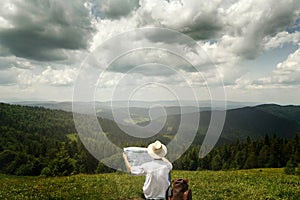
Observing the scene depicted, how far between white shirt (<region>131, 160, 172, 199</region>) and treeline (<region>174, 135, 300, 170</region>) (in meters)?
66.6

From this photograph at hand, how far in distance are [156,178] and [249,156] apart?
76.3 m

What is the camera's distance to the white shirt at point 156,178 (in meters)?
6.88

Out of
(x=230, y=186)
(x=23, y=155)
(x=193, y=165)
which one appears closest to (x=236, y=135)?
(x=193, y=165)

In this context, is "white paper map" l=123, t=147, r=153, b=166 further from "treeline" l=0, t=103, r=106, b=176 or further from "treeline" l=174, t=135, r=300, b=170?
"treeline" l=174, t=135, r=300, b=170

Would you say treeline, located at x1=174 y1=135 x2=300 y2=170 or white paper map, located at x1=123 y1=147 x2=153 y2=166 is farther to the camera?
treeline, located at x1=174 y1=135 x2=300 y2=170

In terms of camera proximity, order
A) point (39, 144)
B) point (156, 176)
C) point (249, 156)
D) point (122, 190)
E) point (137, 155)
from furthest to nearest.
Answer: point (39, 144)
point (249, 156)
point (122, 190)
point (137, 155)
point (156, 176)

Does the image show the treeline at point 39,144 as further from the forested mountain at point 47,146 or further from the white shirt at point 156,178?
the white shirt at point 156,178

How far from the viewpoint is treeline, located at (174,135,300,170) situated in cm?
7212

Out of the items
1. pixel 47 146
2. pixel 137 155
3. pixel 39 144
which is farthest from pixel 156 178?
pixel 39 144

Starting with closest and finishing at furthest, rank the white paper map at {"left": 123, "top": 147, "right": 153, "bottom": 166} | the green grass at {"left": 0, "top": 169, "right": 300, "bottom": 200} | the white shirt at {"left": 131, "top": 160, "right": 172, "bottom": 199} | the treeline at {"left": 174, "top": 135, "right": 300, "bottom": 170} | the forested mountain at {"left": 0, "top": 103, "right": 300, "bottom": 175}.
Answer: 1. the white shirt at {"left": 131, "top": 160, "right": 172, "bottom": 199}
2. the white paper map at {"left": 123, "top": 147, "right": 153, "bottom": 166}
3. the green grass at {"left": 0, "top": 169, "right": 300, "bottom": 200}
4. the treeline at {"left": 174, "top": 135, "right": 300, "bottom": 170}
5. the forested mountain at {"left": 0, "top": 103, "right": 300, "bottom": 175}

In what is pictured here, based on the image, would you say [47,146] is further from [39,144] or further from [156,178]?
[156,178]

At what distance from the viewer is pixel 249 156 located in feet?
254

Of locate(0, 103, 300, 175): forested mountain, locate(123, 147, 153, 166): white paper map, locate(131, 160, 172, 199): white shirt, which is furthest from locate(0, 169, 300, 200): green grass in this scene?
locate(0, 103, 300, 175): forested mountain

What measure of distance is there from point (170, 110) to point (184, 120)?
0.76 m
